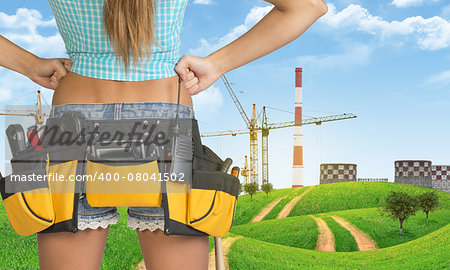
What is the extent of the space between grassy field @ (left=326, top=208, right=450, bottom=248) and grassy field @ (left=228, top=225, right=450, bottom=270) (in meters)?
6.18

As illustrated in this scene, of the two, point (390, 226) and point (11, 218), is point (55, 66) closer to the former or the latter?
point (11, 218)

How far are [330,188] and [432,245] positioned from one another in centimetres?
2044

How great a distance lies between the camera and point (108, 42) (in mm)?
1950

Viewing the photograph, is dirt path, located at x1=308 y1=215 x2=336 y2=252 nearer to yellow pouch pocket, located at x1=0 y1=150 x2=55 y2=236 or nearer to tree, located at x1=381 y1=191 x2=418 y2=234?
tree, located at x1=381 y1=191 x2=418 y2=234

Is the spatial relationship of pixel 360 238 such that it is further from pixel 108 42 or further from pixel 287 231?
pixel 108 42

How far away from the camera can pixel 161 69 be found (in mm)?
1962

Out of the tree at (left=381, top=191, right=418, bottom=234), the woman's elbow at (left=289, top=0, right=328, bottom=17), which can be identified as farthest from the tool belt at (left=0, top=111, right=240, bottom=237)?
the tree at (left=381, top=191, right=418, bottom=234)

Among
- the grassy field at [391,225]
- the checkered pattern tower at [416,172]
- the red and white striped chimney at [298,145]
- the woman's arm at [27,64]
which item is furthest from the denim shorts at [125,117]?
the red and white striped chimney at [298,145]

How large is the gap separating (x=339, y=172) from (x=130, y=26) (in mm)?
53200

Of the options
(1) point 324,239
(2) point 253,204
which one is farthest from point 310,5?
(2) point 253,204

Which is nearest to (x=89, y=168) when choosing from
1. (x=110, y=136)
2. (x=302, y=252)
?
(x=110, y=136)

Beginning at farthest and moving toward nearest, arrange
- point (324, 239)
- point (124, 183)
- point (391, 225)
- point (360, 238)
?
point (391, 225), point (360, 238), point (324, 239), point (124, 183)

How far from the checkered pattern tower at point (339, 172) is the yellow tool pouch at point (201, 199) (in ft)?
173

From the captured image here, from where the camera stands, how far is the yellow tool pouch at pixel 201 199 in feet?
5.95
